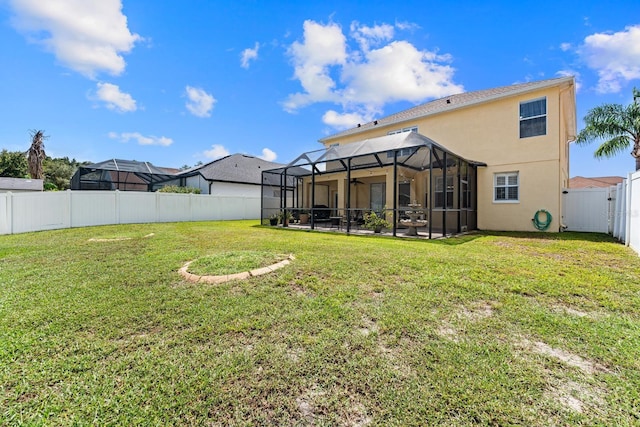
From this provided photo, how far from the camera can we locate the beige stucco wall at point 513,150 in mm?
10641

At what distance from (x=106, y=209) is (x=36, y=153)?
23.3m

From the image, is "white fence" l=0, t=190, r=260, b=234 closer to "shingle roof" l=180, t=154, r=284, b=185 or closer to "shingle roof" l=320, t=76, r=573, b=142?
"shingle roof" l=180, t=154, r=284, b=185

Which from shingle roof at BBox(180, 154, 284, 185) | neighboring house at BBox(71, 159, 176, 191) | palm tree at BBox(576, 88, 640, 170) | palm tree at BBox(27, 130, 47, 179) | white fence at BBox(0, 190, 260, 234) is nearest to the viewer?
white fence at BBox(0, 190, 260, 234)

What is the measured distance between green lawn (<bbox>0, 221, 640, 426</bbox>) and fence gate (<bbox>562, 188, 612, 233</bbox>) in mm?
8173

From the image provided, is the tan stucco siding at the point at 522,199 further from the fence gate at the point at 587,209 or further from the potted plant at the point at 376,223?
the potted plant at the point at 376,223

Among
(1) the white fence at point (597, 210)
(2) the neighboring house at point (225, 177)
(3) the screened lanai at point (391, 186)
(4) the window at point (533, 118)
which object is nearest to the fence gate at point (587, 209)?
(1) the white fence at point (597, 210)

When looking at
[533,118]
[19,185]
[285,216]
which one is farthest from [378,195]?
[19,185]

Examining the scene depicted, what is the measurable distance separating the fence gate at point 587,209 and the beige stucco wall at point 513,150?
77 centimetres

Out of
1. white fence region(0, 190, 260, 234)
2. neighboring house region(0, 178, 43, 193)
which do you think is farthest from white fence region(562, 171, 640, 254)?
neighboring house region(0, 178, 43, 193)

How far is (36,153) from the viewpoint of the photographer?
1050 inches

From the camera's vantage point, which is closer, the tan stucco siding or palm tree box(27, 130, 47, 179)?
the tan stucco siding

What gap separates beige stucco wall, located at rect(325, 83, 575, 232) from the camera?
10641 mm

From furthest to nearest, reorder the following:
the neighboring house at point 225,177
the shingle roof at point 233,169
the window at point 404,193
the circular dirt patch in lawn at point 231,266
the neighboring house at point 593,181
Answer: the neighboring house at point 593,181 → the shingle roof at point 233,169 → the neighboring house at point 225,177 → the window at point 404,193 → the circular dirt patch in lawn at point 231,266

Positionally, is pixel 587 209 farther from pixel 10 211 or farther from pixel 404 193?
pixel 10 211
